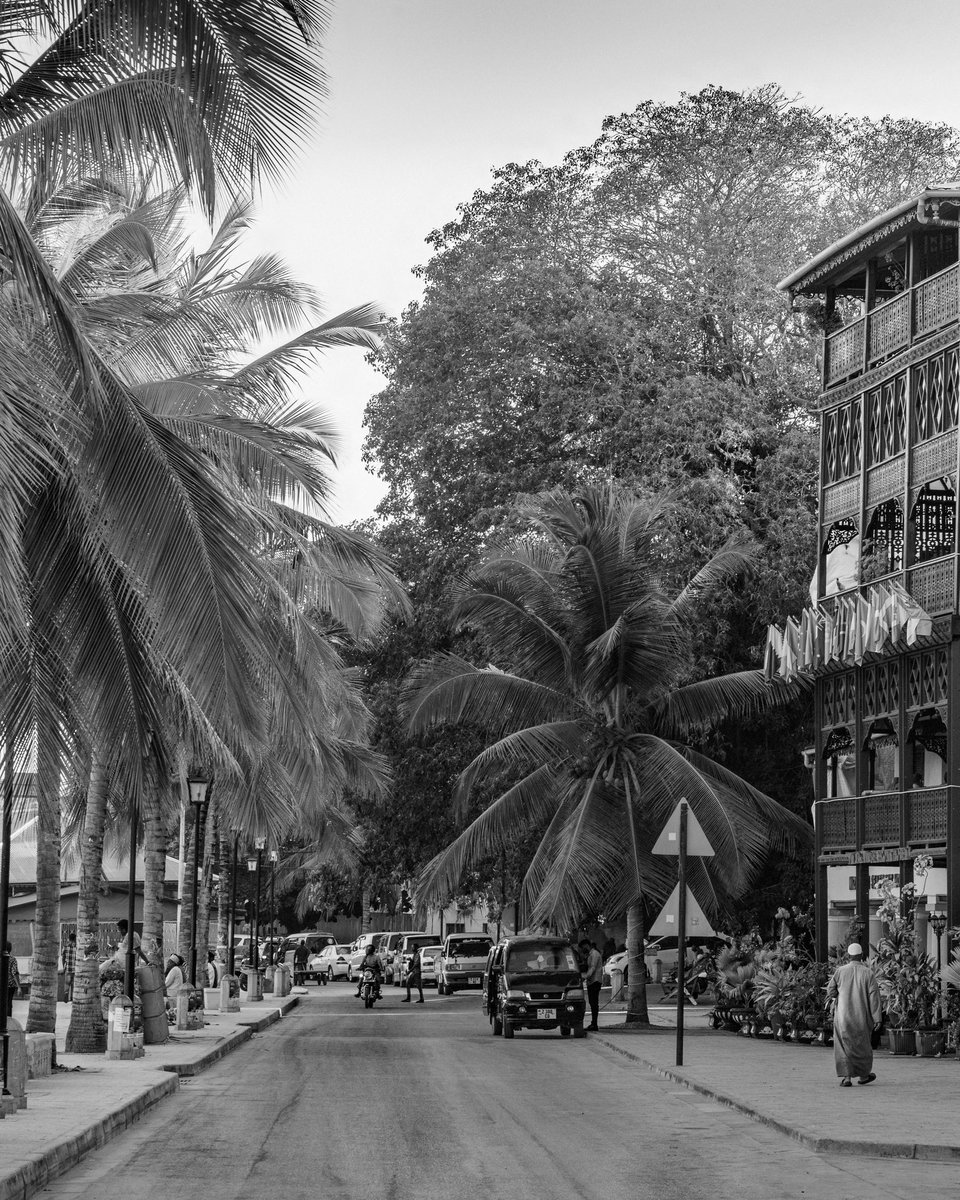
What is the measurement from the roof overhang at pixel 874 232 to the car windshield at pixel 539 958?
43.8ft

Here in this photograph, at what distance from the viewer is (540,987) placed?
30.7 m

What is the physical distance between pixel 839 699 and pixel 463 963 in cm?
2633

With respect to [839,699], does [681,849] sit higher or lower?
lower

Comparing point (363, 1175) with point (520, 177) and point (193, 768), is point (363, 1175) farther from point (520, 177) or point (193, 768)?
point (520, 177)

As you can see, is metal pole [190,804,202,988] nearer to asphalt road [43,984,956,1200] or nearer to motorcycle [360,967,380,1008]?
asphalt road [43,984,956,1200]

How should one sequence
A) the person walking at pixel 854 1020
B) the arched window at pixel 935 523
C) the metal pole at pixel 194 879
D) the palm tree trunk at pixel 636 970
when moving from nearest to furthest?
1. the person walking at pixel 854 1020
2. the metal pole at pixel 194 879
3. the arched window at pixel 935 523
4. the palm tree trunk at pixel 636 970

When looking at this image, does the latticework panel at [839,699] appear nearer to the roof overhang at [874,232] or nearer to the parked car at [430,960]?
the roof overhang at [874,232]

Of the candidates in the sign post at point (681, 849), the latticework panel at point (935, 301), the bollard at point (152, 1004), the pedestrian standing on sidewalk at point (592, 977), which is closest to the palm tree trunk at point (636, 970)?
the pedestrian standing on sidewalk at point (592, 977)

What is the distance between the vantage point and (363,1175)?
12.2 metres

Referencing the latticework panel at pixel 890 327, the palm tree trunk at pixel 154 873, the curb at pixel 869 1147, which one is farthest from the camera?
the latticework panel at pixel 890 327

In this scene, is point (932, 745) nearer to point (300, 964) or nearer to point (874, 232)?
point (874, 232)

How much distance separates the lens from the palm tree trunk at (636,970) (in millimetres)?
31859

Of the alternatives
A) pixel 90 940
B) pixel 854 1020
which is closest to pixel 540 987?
pixel 90 940

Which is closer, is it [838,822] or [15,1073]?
[15,1073]
